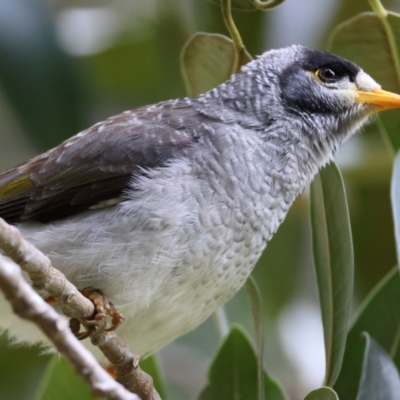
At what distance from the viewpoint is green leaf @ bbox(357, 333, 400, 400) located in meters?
2.20

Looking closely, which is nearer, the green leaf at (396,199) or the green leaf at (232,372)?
the green leaf at (396,199)

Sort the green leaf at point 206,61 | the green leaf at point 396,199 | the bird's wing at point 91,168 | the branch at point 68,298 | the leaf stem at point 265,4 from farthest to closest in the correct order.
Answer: the green leaf at point 206,61
the leaf stem at point 265,4
the bird's wing at point 91,168
the green leaf at point 396,199
the branch at point 68,298

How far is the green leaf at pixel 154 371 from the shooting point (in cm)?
259

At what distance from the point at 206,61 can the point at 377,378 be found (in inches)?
46.5

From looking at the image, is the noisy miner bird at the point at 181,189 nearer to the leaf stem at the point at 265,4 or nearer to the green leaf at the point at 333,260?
the green leaf at the point at 333,260

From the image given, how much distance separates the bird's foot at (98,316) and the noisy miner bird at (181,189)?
3cm

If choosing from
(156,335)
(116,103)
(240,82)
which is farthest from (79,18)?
(156,335)

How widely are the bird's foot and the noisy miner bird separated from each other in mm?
34

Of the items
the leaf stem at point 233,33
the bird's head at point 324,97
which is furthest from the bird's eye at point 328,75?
the leaf stem at point 233,33

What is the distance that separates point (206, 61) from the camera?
2.62 meters

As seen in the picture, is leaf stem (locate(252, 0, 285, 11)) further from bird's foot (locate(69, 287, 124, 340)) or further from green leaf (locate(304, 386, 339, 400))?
green leaf (locate(304, 386, 339, 400))

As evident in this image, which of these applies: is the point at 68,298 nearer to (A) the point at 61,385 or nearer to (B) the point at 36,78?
(A) the point at 61,385

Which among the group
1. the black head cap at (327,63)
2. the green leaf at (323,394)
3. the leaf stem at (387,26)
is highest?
the leaf stem at (387,26)

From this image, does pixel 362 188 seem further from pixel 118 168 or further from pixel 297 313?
pixel 118 168
